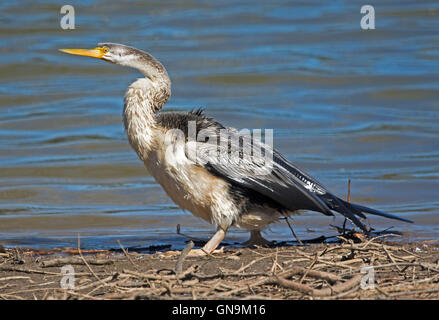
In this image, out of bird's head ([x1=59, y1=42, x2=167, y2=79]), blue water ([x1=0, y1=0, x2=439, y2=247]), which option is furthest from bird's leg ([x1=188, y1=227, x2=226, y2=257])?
bird's head ([x1=59, y1=42, x2=167, y2=79])

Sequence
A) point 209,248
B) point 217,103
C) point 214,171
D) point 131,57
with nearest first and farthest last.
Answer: point 214,171, point 209,248, point 131,57, point 217,103

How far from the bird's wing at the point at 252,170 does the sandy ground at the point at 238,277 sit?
48cm

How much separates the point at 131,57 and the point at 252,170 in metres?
1.40

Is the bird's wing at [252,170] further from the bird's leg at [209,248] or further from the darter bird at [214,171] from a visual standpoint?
the bird's leg at [209,248]

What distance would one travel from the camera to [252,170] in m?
5.92

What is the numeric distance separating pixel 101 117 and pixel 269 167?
6.64m

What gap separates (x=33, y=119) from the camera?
12211 millimetres

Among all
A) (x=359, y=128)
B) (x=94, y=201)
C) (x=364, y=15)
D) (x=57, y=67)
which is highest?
(x=364, y=15)

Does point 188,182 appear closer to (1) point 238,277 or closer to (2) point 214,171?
(2) point 214,171

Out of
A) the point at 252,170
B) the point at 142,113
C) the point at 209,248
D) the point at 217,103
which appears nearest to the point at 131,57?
the point at 142,113

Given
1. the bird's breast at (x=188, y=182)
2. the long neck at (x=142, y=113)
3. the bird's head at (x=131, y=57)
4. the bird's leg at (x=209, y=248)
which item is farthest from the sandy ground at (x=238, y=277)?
the bird's head at (x=131, y=57)

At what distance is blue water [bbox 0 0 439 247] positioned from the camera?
8422mm

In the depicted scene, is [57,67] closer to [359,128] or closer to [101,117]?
[101,117]
